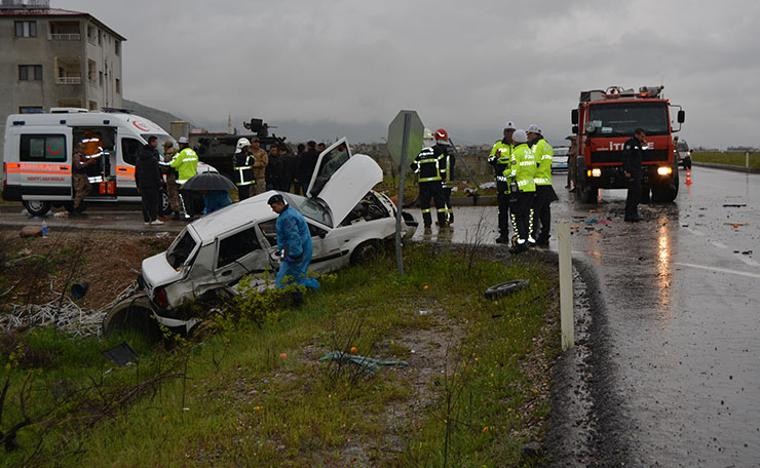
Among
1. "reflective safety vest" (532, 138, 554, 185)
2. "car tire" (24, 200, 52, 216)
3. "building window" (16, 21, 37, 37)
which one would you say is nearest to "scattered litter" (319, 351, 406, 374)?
"reflective safety vest" (532, 138, 554, 185)

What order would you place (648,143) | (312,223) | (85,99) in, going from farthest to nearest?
(85,99) → (648,143) → (312,223)

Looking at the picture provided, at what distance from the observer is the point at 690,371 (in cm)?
596

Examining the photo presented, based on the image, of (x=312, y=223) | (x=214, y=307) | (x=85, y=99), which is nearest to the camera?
(x=214, y=307)

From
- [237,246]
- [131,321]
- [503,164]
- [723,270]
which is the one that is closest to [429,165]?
[503,164]

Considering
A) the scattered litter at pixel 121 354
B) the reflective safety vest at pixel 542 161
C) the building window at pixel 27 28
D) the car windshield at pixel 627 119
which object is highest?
the building window at pixel 27 28

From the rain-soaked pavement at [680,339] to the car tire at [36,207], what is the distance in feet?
35.8

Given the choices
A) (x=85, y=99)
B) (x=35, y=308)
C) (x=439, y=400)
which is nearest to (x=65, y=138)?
(x=35, y=308)

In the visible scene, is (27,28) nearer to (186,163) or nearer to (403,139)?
(186,163)

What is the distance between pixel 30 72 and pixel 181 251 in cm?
5162

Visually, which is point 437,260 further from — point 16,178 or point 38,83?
point 38,83

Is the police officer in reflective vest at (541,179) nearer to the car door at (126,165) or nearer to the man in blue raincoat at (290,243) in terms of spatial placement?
the man in blue raincoat at (290,243)

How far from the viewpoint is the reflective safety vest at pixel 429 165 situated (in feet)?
50.0

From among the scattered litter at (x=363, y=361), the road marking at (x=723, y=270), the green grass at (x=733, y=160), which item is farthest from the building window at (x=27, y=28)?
the scattered litter at (x=363, y=361)

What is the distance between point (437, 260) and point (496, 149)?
8.46 ft
